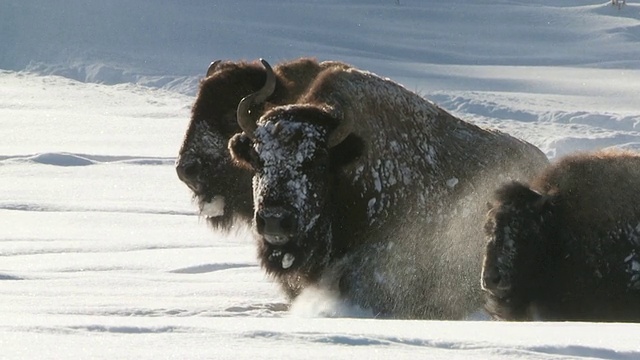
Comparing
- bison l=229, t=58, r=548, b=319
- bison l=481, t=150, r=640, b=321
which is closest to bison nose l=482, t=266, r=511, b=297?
bison l=481, t=150, r=640, b=321

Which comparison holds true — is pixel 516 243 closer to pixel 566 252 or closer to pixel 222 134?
pixel 566 252

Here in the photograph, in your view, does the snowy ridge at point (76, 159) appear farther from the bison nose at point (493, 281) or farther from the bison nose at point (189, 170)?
the bison nose at point (493, 281)

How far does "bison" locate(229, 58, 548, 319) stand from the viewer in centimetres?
621

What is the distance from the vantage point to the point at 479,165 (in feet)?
23.6

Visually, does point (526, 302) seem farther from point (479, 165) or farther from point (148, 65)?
point (148, 65)

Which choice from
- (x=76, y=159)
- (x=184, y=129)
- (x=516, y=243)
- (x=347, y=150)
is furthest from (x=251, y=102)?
(x=184, y=129)

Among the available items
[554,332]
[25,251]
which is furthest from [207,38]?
[554,332]

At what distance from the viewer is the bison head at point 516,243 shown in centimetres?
604

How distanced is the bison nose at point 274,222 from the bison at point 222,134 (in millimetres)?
1516

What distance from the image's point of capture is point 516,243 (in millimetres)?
6117

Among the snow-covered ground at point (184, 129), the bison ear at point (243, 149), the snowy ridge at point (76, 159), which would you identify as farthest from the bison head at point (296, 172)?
the snowy ridge at point (76, 159)

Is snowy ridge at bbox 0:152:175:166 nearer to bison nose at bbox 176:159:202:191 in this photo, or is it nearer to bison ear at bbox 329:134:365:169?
bison nose at bbox 176:159:202:191

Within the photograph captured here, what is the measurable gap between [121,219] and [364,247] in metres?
4.37

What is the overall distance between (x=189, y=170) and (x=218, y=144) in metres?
0.24
